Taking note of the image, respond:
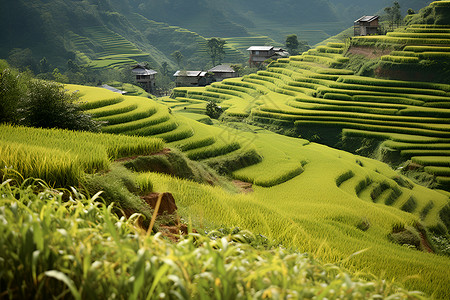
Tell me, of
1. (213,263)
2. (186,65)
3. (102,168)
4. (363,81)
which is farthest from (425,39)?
(186,65)

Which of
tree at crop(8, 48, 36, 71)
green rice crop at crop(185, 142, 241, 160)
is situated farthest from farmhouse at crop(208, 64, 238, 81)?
green rice crop at crop(185, 142, 241, 160)

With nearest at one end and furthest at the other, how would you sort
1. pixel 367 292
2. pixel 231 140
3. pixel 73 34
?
pixel 367 292 → pixel 231 140 → pixel 73 34

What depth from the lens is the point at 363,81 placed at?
3089 cm

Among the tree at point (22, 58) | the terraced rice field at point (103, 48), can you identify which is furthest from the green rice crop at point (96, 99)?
the terraced rice field at point (103, 48)

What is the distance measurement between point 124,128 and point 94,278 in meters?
12.1

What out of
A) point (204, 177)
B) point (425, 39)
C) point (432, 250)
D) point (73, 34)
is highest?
point (73, 34)

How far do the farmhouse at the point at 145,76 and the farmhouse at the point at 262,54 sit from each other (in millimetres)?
15100

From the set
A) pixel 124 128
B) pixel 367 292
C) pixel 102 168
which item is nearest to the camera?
pixel 367 292

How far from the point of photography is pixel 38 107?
1016cm

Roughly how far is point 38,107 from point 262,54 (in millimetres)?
51302

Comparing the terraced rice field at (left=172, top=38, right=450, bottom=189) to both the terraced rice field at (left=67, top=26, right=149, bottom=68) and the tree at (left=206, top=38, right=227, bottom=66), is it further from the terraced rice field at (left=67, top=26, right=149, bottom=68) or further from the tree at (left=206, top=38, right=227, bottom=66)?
the tree at (left=206, top=38, right=227, bottom=66)

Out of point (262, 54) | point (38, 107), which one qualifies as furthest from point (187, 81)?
point (38, 107)

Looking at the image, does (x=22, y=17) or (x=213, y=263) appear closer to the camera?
(x=213, y=263)

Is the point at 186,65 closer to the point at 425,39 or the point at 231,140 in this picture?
the point at 425,39
